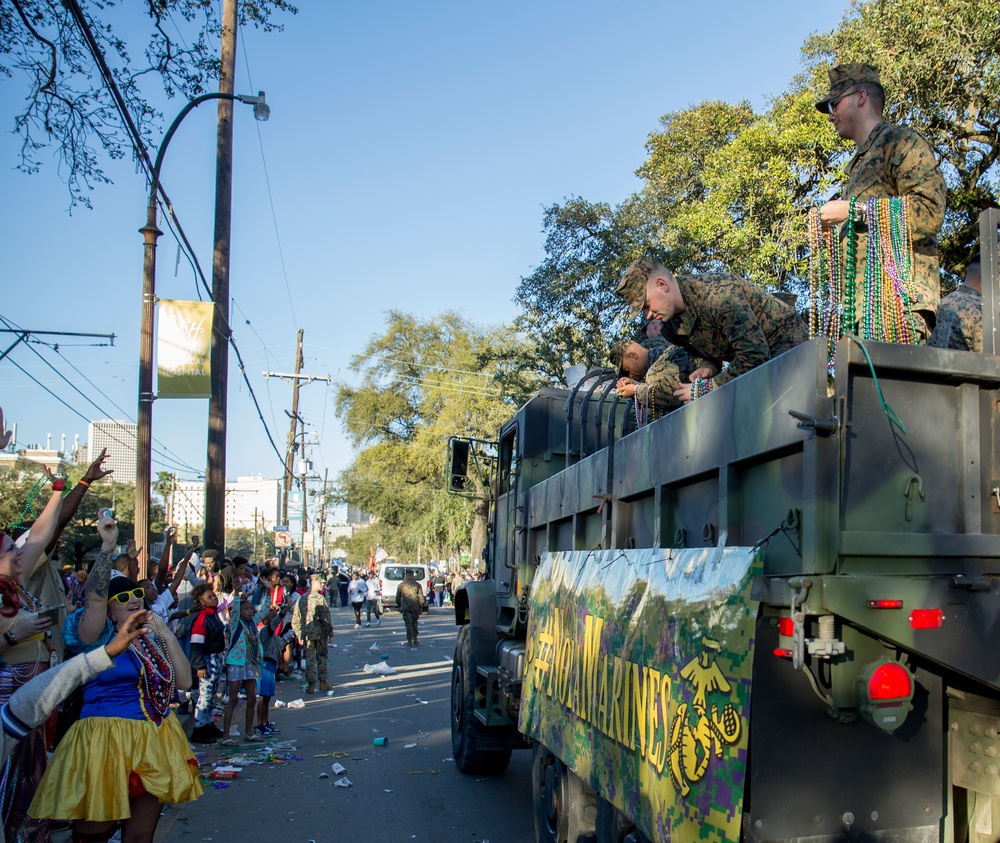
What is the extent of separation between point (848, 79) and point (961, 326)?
1318 mm

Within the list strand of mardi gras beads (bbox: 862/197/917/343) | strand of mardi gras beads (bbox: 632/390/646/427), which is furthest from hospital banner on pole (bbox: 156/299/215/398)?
strand of mardi gras beads (bbox: 862/197/917/343)

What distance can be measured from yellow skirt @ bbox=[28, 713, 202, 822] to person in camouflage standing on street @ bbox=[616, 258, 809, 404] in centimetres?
334

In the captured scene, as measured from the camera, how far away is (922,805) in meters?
3.36

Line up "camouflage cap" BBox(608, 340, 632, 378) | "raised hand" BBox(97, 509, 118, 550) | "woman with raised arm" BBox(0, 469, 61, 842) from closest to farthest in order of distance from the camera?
1. "woman with raised arm" BBox(0, 469, 61, 842)
2. "raised hand" BBox(97, 509, 118, 550)
3. "camouflage cap" BBox(608, 340, 632, 378)

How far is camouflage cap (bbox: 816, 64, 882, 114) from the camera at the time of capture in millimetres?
4555

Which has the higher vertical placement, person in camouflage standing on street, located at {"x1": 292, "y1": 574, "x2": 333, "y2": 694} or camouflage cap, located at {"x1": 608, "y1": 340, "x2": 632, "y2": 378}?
camouflage cap, located at {"x1": 608, "y1": 340, "x2": 632, "y2": 378}

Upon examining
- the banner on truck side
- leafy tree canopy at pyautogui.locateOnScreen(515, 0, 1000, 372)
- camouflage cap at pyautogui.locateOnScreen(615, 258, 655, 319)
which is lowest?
the banner on truck side

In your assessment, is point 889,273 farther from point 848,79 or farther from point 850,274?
point 848,79

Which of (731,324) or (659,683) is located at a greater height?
(731,324)

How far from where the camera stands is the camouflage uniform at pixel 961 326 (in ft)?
14.1

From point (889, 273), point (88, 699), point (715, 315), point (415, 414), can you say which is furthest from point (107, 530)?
point (415, 414)

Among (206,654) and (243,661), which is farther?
(243,661)

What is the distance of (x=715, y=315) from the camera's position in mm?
4727

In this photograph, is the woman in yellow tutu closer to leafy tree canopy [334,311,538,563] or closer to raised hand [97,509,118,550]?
raised hand [97,509,118,550]
